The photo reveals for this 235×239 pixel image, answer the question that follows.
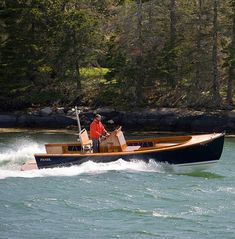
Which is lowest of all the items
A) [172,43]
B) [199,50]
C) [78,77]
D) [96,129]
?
[96,129]

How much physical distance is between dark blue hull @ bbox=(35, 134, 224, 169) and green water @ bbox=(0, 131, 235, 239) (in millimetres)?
271

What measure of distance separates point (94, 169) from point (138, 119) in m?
16.8

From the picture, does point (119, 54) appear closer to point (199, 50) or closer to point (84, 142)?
point (199, 50)

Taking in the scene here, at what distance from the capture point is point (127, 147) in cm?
2316

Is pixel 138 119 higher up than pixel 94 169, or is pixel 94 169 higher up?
pixel 94 169

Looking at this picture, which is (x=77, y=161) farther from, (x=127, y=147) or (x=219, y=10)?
(x=219, y=10)

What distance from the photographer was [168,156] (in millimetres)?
21250

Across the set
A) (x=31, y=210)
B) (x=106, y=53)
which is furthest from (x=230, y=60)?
(x=31, y=210)

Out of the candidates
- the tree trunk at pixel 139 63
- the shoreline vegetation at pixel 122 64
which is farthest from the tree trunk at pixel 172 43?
the tree trunk at pixel 139 63

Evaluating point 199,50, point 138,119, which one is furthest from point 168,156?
point 199,50

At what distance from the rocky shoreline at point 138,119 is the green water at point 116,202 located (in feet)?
40.8

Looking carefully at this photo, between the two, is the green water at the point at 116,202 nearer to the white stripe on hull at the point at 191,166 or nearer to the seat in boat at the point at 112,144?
the white stripe on hull at the point at 191,166

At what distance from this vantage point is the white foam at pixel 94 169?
20641mm

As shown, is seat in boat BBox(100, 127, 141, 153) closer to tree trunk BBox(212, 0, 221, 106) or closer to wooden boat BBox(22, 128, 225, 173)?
wooden boat BBox(22, 128, 225, 173)
